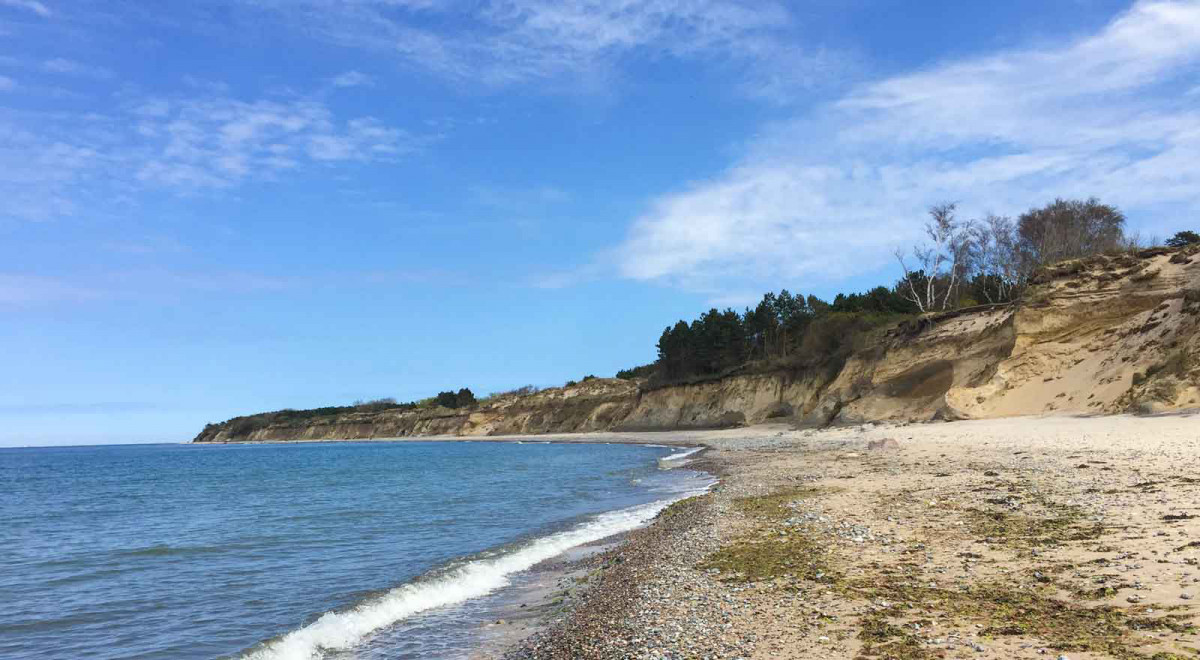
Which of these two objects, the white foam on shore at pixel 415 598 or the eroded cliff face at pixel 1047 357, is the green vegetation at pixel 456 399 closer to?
Result: the eroded cliff face at pixel 1047 357

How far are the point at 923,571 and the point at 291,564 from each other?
459 inches

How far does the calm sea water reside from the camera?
9.32 m

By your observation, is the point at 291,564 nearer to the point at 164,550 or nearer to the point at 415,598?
the point at 164,550

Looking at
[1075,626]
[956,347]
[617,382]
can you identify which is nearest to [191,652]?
[1075,626]

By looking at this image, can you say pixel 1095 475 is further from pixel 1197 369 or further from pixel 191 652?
pixel 191 652

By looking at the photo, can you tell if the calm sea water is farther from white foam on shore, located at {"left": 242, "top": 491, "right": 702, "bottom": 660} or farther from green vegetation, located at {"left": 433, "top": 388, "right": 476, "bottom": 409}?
green vegetation, located at {"left": 433, "top": 388, "right": 476, "bottom": 409}

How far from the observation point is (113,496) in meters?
33.2

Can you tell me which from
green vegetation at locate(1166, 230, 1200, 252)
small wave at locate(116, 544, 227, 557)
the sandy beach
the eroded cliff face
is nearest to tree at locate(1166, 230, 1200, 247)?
green vegetation at locate(1166, 230, 1200, 252)

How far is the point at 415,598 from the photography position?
35.1ft

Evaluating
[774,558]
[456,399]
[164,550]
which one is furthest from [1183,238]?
[456,399]

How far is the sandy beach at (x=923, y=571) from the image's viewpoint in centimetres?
595

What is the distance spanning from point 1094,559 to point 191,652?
1060 cm

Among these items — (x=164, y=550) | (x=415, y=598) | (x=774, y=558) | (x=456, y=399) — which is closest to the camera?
(x=774, y=558)

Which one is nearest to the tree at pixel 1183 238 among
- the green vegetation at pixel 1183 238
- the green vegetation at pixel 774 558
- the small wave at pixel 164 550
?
the green vegetation at pixel 1183 238
